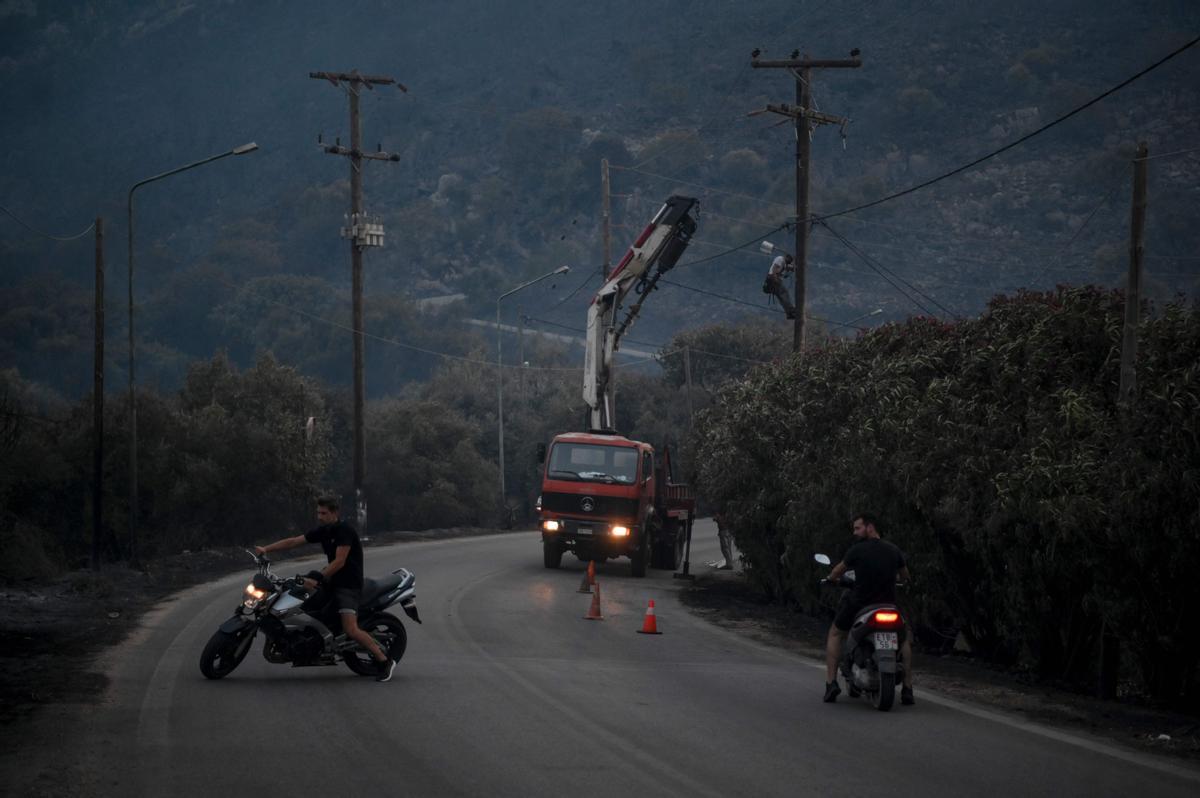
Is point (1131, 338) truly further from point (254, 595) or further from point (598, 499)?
point (598, 499)

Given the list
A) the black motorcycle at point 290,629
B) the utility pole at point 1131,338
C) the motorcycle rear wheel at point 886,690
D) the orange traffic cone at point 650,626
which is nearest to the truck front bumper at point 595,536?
the orange traffic cone at point 650,626

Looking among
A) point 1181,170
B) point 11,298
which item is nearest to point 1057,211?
point 1181,170

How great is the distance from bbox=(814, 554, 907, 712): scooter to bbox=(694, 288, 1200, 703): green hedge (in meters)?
2.04

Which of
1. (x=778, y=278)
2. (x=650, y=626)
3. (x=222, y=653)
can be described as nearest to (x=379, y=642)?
(x=222, y=653)

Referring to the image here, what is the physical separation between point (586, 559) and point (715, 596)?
15.8 ft

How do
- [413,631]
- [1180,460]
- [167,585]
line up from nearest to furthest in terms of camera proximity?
[1180,460] → [413,631] → [167,585]

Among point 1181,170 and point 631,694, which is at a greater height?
point 1181,170

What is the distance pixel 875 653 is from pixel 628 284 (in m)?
22.0

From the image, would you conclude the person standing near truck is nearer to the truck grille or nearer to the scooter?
the truck grille

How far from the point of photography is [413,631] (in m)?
17.5

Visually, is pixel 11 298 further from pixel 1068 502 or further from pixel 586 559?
pixel 1068 502

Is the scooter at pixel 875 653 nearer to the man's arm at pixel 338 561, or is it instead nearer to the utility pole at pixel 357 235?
the man's arm at pixel 338 561

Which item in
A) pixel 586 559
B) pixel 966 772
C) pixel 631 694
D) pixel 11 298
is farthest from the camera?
pixel 11 298

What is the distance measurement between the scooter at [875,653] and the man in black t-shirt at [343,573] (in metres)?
4.07
